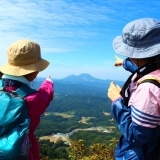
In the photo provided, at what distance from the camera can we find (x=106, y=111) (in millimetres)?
131625

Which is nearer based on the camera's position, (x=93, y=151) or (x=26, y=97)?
(x=26, y=97)

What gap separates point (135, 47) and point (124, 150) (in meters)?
0.72

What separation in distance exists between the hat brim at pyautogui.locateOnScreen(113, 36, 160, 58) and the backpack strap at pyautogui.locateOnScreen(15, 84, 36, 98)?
794mm

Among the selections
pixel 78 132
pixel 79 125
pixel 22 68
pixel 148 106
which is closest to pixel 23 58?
pixel 22 68

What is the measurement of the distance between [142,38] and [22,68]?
41.9 inches

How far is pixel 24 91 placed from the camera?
2104mm

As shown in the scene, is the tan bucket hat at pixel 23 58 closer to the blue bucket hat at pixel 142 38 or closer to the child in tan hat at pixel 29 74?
the child in tan hat at pixel 29 74

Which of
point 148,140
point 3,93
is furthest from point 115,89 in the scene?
point 3,93

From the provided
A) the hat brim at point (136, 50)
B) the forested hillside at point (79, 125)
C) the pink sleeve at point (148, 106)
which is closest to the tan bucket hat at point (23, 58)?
the hat brim at point (136, 50)

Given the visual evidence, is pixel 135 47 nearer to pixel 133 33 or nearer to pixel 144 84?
pixel 133 33

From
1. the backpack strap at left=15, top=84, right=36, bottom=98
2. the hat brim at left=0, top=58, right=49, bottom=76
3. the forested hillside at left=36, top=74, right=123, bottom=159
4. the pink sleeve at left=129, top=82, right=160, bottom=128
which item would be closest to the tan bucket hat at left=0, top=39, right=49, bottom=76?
the hat brim at left=0, top=58, right=49, bottom=76

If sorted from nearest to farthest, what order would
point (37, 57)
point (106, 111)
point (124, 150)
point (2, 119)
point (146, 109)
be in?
1. point (146, 109)
2. point (124, 150)
3. point (2, 119)
4. point (37, 57)
5. point (106, 111)

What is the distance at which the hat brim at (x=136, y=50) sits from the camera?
163 centimetres

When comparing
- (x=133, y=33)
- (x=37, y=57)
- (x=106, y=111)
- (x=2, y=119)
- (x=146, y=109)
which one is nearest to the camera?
(x=146, y=109)
